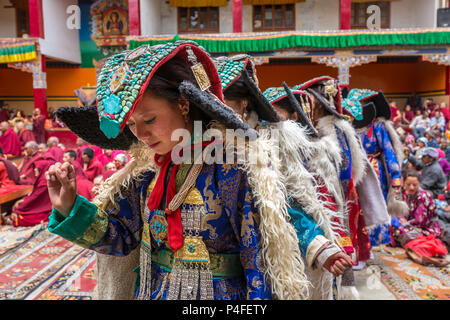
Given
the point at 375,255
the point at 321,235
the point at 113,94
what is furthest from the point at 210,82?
the point at 375,255

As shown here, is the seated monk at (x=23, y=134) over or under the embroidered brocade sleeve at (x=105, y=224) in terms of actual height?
under

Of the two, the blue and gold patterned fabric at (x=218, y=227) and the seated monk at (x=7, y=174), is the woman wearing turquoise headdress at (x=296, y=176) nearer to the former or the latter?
the blue and gold patterned fabric at (x=218, y=227)

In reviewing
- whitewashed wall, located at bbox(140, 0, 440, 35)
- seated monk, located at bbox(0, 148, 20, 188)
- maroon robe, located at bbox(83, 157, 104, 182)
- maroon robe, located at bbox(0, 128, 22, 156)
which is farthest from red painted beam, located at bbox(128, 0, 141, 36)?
maroon robe, located at bbox(83, 157, 104, 182)

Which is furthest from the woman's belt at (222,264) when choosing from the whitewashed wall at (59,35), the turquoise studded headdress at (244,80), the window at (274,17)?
the window at (274,17)

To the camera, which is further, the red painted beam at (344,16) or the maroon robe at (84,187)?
the red painted beam at (344,16)

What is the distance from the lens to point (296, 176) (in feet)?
6.18

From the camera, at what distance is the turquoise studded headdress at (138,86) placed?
3.61ft

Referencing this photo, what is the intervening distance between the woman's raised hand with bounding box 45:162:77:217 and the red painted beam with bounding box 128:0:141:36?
1258 cm

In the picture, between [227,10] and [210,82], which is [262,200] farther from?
[227,10]

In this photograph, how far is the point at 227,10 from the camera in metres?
15.9

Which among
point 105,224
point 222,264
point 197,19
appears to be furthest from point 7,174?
point 197,19

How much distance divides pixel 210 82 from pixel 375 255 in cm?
413

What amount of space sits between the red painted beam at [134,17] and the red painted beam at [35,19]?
3437mm

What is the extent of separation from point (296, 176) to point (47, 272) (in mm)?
3661
